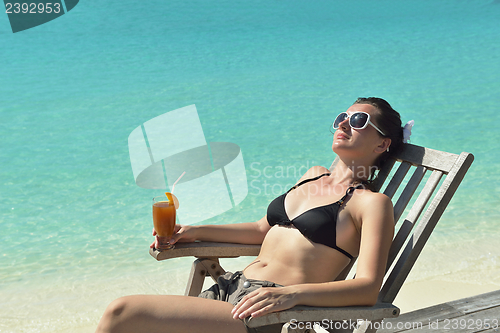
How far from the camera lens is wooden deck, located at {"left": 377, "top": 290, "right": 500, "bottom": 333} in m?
2.39

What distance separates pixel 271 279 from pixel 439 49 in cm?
1638

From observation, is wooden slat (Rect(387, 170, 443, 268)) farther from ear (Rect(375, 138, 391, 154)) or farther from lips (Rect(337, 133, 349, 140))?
lips (Rect(337, 133, 349, 140))

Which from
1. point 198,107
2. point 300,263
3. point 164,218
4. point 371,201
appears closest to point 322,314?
point 300,263

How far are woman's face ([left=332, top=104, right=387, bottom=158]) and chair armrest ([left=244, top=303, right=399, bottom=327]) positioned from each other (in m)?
0.76

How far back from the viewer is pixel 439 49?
54.3 feet

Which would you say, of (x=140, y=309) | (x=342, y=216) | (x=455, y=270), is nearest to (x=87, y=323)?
(x=140, y=309)

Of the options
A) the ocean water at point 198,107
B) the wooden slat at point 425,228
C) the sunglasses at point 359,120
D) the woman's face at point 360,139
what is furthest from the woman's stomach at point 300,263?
the ocean water at point 198,107

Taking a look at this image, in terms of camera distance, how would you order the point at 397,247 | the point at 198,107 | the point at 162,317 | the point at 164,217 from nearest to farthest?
the point at 162,317 < the point at 397,247 < the point at 164,217 < the point at 198,107

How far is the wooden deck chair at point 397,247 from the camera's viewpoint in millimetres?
1743

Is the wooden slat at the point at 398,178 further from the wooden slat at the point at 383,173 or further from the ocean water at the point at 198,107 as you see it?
the ocean water at the point at 198,107

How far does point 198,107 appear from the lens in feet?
37.6

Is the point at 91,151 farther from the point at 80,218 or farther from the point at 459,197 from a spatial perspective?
the point at 459,197

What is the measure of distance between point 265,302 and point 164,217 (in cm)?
78

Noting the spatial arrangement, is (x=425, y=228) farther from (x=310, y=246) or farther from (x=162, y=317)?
(x=162, y=317)
